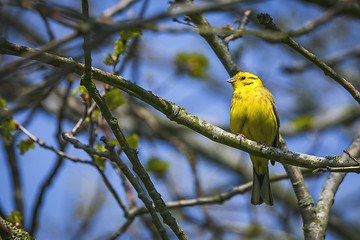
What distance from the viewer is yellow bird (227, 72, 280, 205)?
4.42 metres

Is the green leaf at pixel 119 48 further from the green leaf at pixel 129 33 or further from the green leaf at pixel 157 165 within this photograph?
the green leaf at pixel 157 165

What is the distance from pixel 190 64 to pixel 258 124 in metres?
1.92

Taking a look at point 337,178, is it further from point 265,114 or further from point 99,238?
point 99,238

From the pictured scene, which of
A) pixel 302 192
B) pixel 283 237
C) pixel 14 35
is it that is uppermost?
pixel 14 35

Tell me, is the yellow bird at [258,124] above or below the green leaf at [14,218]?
above

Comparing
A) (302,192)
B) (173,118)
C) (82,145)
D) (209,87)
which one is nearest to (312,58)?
(173,118)

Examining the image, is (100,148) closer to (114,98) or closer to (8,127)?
(114,98)

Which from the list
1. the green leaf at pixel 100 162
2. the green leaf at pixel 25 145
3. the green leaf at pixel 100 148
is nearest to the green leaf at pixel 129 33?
the green leaf at pixel 100 148

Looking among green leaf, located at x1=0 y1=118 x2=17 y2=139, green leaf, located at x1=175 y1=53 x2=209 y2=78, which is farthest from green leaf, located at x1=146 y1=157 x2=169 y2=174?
green leaf, located at x1=0 y1=118 x2=17 y2=139

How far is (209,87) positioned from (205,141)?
2165 millimetres

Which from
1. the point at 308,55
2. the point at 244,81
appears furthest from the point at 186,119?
the point at 244,81

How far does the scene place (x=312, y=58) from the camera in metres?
2.91

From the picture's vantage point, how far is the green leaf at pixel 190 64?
5969 mm

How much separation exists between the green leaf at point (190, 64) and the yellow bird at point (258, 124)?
1283mm
